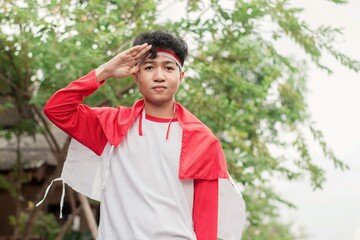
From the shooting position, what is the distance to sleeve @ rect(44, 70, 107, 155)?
3.25 metres

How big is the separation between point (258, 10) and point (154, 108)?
4019 mm

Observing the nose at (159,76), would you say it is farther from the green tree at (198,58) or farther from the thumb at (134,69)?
the green tree at (198,58)

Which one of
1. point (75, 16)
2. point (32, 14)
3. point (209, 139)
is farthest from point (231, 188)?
point (75, 16)

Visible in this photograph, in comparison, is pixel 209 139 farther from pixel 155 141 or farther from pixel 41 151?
pixel 41 151

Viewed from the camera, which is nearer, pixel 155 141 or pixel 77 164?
pixel 155 141

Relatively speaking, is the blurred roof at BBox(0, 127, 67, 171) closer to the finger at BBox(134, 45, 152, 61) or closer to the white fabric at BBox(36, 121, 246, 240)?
the white fabric at BBox(36, 121, 246, 240)

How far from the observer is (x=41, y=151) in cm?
1192

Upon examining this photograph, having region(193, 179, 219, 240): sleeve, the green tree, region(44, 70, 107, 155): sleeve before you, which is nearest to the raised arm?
region(44, 70, 107, 155): sleeve

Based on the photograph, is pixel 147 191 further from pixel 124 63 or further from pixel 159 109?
pixel 124 63

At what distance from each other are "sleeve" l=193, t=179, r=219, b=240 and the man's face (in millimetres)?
383

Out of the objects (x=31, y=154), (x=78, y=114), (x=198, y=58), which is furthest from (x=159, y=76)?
(x=31, y=154)

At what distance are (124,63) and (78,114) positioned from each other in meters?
0.30

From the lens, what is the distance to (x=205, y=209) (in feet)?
10.6

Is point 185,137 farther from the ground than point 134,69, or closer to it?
closer to it
